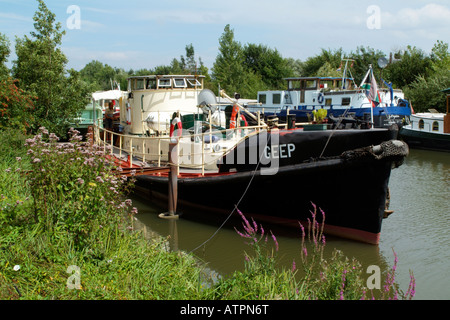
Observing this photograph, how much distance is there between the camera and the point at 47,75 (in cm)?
1684

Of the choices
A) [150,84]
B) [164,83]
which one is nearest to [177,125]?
[164,83]

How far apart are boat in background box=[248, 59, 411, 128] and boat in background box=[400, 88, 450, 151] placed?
0.81 meters

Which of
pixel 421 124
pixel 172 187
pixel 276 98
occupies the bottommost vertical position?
pixel 172 187

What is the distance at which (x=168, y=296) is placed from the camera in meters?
5.33

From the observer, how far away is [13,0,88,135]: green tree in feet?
55.4

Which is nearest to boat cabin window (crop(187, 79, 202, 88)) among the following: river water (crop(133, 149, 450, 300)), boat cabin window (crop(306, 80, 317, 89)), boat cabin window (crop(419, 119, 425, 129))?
river water (crop(133, 149, 450, 300))

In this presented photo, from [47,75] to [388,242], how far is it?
1309cm

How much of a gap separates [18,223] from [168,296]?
2753 millimetres

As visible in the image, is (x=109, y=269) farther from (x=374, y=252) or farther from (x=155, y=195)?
(x=155, y=195)

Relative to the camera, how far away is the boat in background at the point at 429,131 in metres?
25.8

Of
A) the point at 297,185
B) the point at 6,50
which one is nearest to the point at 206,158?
the point at 297,185

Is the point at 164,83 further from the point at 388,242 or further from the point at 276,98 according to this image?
the point at 276,98
